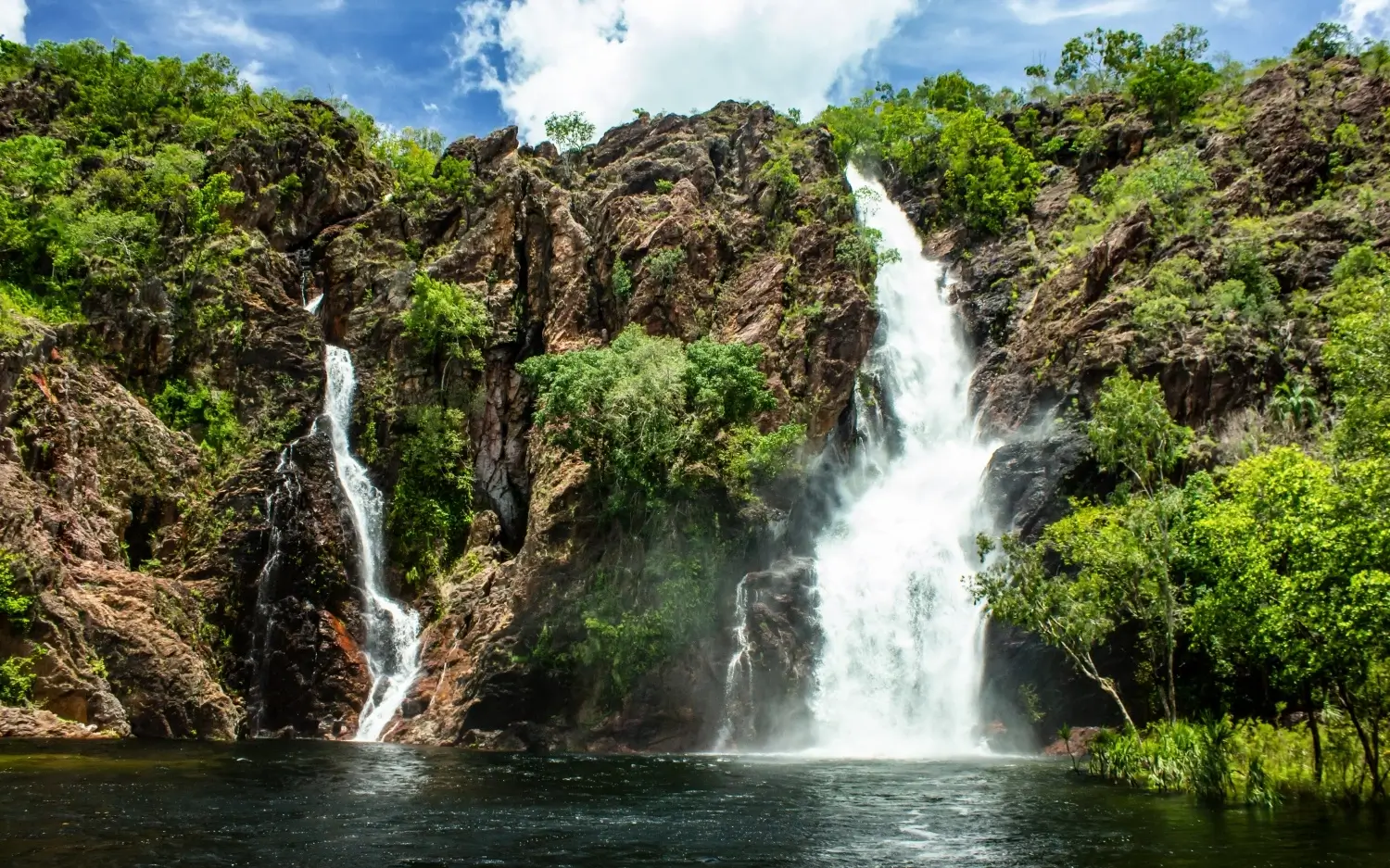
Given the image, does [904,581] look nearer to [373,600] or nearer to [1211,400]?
[1211,400]

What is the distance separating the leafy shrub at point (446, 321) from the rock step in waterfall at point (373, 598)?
4.15 metres

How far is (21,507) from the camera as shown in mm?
30984

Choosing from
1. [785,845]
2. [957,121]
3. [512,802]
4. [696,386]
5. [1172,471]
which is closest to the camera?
[785,845]

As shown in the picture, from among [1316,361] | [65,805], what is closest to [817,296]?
[1316,361]

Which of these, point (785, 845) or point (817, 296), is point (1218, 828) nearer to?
point (785, 845)

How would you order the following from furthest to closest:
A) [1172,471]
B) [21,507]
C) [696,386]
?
1. [696,386]
2. [1172,471]
3. [21,507]

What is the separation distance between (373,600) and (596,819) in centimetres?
2525

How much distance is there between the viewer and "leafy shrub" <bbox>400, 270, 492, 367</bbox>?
46500 mm

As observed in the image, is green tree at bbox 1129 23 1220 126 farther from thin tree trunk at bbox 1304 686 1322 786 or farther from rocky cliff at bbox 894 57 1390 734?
thin tree trunk at bbox 1304 686 1322 786

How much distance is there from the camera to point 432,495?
4456 centimetres

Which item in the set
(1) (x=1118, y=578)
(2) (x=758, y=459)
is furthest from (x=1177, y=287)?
(2) (x=758, y=459)

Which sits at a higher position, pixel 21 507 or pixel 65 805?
pixel 21 507

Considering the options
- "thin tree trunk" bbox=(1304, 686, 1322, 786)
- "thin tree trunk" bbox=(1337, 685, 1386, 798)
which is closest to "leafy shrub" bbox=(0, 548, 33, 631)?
"thin tree trunk" bbox=(1304, 686, 1322, 786)

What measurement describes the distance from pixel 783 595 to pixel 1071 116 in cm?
5005
